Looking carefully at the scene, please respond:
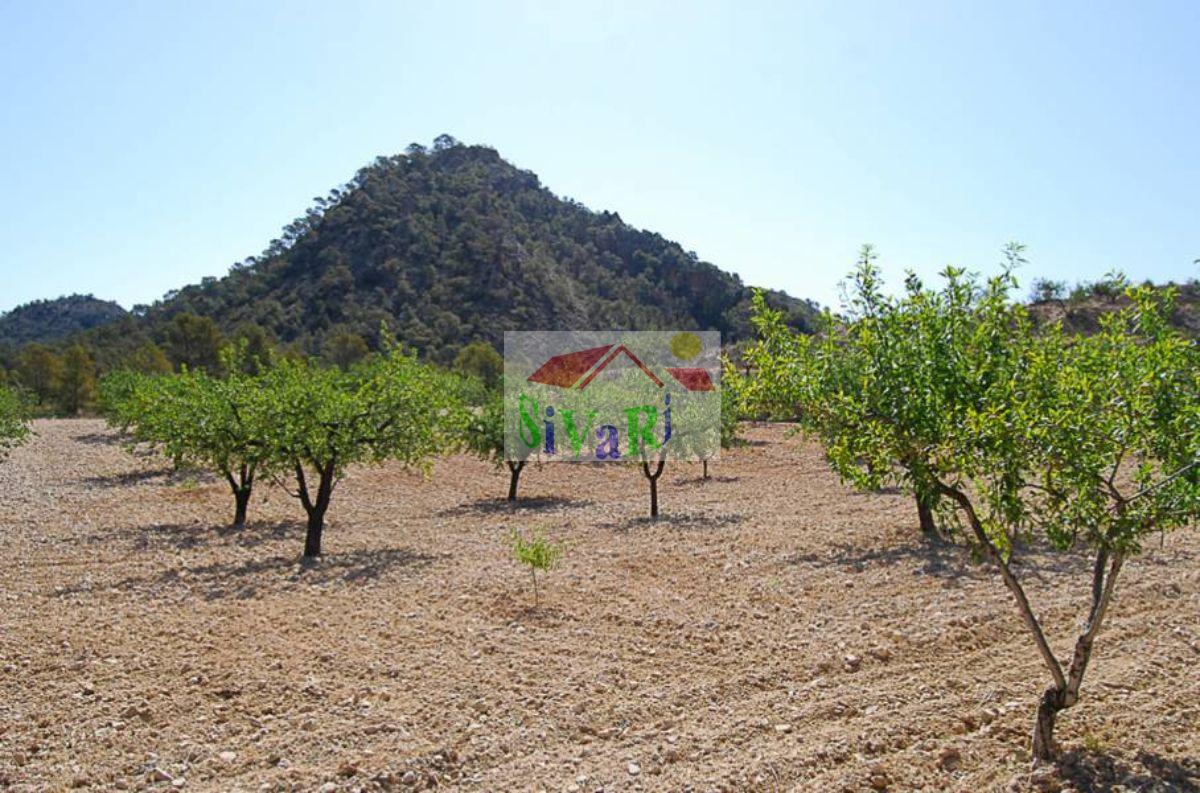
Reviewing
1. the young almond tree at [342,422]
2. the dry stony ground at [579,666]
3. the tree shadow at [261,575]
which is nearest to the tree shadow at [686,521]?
the dry stony ground at [579,666]

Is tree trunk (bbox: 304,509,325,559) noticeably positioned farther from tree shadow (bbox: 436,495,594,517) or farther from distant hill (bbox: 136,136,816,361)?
distant hill (bbox: 136,136,816,361)

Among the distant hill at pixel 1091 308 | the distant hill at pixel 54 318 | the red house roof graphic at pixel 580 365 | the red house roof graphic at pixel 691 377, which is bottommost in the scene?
the red house roof graphic at pixel 691 377

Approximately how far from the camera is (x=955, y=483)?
6.07 m

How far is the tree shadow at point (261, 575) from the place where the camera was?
39.7 ft

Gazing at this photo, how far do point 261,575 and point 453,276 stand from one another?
69.8m

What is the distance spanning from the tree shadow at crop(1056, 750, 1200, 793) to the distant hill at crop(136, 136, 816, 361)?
5931 centimetres

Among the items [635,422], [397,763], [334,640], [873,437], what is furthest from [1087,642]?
[635,422]

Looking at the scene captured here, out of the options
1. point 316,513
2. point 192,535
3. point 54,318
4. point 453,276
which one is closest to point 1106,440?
point 316,513

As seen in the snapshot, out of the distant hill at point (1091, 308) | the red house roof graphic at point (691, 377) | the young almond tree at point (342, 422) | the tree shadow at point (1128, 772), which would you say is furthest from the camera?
the distant hill at point (1091, 308)

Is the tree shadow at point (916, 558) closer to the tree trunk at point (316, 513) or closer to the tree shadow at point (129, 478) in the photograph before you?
the tree trunk at point (316, 513)

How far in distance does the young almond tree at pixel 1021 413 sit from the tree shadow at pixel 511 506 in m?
16.5

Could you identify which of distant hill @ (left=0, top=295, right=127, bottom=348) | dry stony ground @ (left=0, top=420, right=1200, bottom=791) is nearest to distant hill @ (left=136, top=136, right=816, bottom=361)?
distant hill @ (left=0, top=295, right=127, bottom=348)

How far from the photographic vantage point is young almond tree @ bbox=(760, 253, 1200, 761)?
17.3 ft

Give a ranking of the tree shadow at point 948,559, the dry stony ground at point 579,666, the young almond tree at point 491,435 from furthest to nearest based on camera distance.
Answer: the young almond tree at point 491,435
the tree shadow at point 948,559
the dry stony ground at point 579,666
